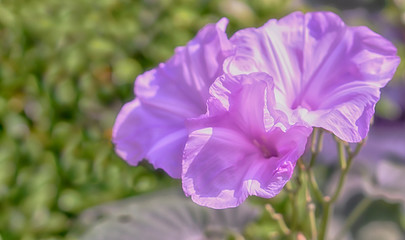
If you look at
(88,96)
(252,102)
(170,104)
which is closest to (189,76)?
(170,104)

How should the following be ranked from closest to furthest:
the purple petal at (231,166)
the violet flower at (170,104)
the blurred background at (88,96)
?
1. the purple petal at (231,166)
2. the violet flower at (170,104)
3. the blurred background at (88,96)

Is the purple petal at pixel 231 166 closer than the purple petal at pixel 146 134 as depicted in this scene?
Yes

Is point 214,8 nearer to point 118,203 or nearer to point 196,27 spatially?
point 196,27

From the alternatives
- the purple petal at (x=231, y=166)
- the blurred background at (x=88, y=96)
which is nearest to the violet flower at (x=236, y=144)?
the purple petal at (x=231, y=166)

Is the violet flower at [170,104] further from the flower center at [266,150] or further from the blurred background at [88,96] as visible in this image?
the blurred background at [88,96]

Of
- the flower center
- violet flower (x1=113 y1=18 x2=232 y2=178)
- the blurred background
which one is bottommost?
the blurred background

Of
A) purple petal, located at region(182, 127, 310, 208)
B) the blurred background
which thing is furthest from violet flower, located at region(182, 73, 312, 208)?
the blurred background

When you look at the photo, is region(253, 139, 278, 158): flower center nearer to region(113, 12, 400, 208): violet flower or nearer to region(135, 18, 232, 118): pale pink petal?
region(113, 12, 400, 208): violet flower
